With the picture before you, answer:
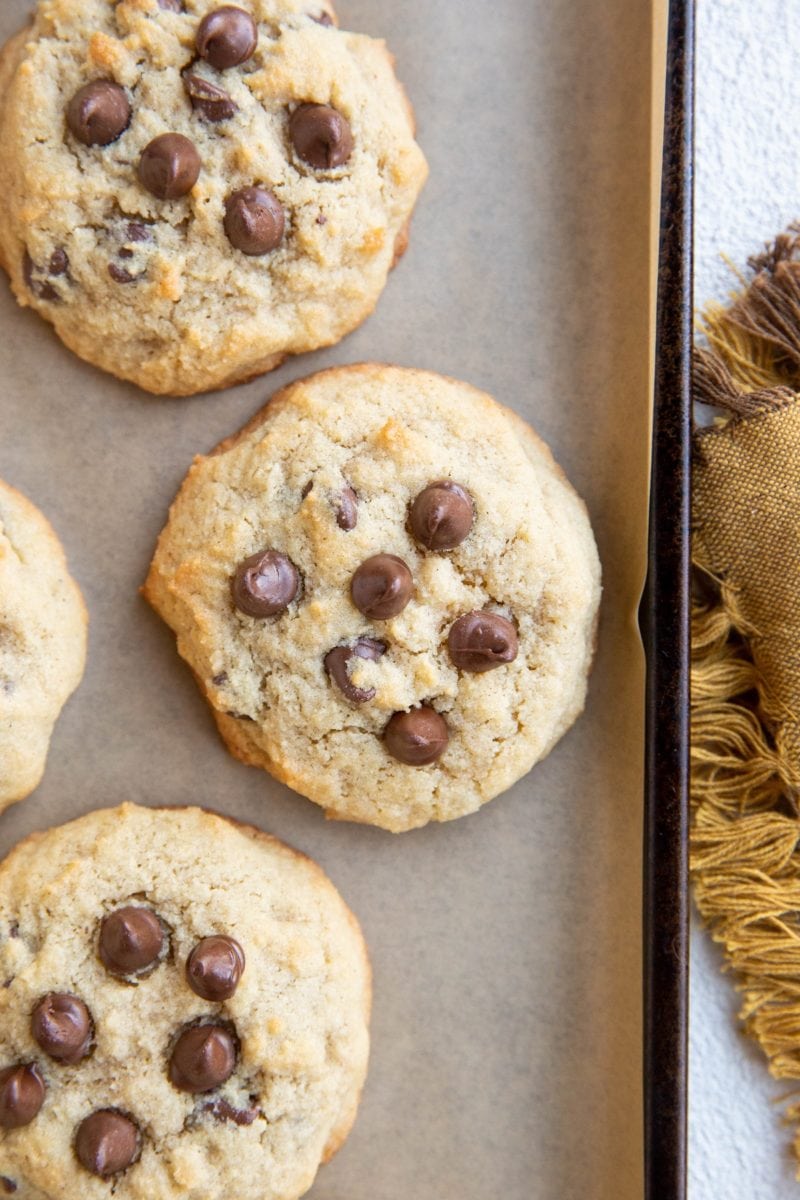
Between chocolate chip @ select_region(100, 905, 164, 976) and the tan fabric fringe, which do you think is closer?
chocolate chip @ select_region(100, 905, 164, 976)

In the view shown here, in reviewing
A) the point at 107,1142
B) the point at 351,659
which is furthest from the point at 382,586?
the point at 107,1142

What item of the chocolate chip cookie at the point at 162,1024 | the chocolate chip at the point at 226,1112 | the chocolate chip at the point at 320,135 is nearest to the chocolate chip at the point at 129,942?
the chocolate chip cookie at the point at 162,1024

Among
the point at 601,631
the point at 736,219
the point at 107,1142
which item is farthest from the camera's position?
the point at 736,219

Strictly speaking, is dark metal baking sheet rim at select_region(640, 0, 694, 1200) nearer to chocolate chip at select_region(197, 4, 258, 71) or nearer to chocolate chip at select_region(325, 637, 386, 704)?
chocolate chip at select_region(325, 637, 386, 704)

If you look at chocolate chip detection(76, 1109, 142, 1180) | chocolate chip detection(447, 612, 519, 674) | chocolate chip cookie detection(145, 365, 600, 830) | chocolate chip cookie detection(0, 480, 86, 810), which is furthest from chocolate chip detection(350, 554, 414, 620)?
chocolate chip detection(76, 1109, 142, 1180)

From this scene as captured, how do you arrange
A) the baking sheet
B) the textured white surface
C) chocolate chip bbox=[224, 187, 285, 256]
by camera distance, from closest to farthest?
chocolate chip bbox=[224, 187, 285, 256] < the baking sheet < the textured white surface

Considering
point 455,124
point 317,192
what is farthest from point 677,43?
point 317,192

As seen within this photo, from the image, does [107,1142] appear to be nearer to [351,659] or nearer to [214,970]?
[214,970]
